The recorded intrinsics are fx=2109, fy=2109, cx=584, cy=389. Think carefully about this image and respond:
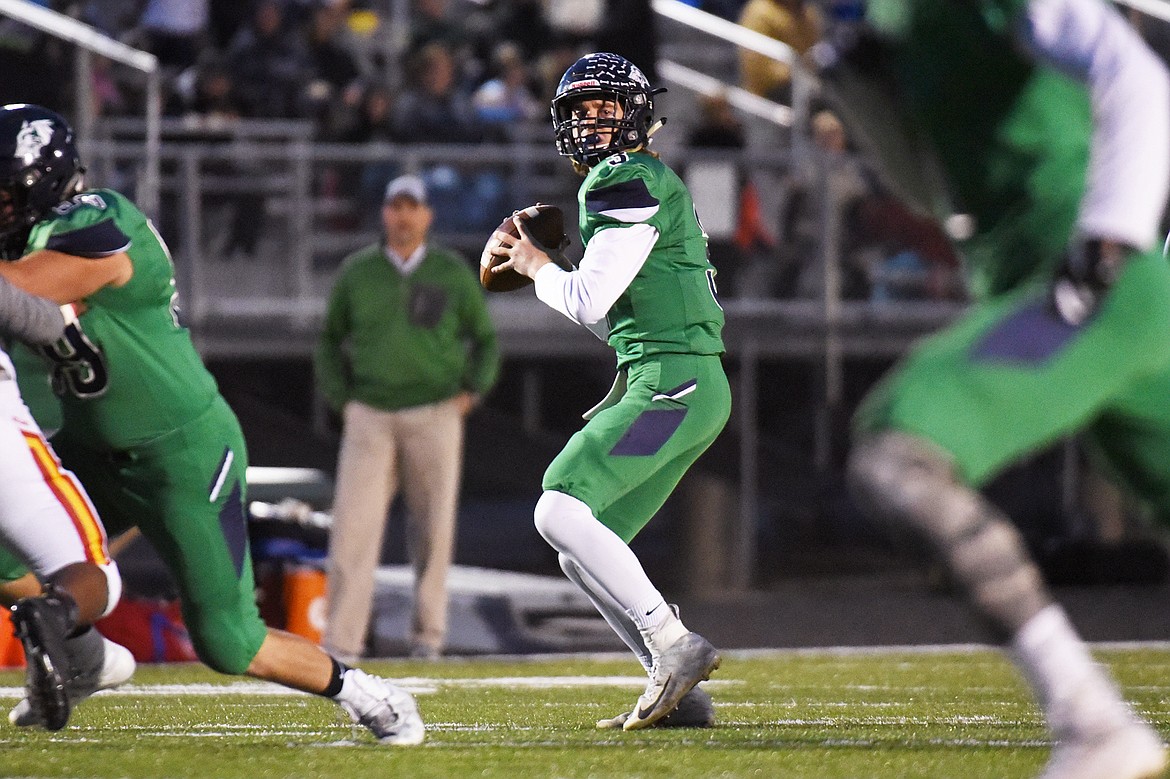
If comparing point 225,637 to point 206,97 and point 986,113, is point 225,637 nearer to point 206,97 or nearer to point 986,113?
point 986,113

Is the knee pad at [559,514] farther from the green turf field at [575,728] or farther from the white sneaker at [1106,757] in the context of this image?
the white sneaker at [1106,757]

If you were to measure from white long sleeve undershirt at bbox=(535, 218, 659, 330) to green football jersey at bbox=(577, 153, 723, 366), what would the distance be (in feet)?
0.17

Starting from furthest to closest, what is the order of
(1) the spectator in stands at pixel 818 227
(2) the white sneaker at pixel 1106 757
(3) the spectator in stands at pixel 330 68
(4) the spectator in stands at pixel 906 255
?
(3) the spectator in stands at pixel 330 68 < (4) the spectator in stands at pixel 906 255 < (1) the spectator in stands at pixel 818 227 < (2) the white sneaker at pixel 1106 757

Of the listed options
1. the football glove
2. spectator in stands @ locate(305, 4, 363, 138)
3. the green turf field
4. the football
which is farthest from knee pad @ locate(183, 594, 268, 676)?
spectator in stands @ locate(305, 4, 363, 138)

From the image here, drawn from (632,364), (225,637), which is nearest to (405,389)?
(632,364)

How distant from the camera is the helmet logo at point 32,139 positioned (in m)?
5.12

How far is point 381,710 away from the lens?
5.06 metres

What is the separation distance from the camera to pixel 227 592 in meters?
5.04

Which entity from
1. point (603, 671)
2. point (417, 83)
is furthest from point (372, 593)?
point (417, 83)

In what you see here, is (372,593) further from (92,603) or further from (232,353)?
(92,603)

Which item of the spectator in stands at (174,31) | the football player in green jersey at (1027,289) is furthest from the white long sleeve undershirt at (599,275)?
the spectator in stands at (174,31)

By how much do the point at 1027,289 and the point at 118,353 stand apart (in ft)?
7.86

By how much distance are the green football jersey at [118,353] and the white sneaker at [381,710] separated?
78 centimetres

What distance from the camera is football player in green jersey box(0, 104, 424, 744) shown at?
16.5ft
